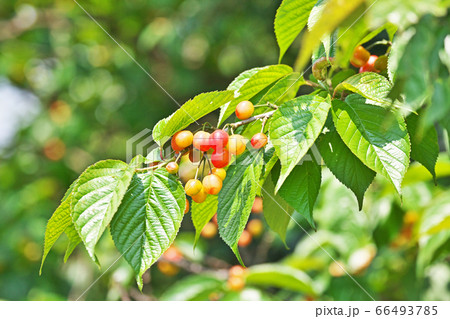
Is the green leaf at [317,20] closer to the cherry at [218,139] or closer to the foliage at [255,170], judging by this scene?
the foliage at [255,170]

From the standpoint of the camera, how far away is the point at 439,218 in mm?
1426

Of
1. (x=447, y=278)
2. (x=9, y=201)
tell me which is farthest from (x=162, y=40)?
(x=447, y=278)

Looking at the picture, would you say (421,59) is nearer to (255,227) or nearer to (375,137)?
(375,137)

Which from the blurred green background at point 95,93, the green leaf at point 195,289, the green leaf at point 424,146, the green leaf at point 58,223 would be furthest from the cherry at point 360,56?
the blurred green background at point 95,93

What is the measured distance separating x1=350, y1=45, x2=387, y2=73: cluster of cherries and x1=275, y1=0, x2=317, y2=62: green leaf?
0.48 feet

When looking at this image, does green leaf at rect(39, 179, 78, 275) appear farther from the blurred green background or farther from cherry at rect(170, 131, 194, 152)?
the blurred green background

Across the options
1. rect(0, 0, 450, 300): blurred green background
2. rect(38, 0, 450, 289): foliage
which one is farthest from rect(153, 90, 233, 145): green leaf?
rect(0, 0, 450, 300): blurred green background

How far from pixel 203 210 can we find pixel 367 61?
20.2 inches

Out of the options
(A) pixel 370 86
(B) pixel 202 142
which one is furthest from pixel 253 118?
(A) pixel 370 86

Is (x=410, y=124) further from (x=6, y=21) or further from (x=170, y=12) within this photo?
(x=6, y=21)

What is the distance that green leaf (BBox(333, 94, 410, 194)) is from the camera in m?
0.79

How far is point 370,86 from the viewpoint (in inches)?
34.2

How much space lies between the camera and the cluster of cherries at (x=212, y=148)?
2.94 feet

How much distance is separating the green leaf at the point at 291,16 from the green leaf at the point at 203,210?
40 centimetres
